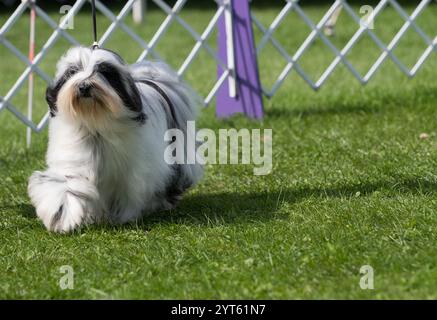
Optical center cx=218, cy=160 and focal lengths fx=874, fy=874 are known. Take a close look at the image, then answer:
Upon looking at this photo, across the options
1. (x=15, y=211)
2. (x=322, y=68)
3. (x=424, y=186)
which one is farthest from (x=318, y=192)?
(x=322, y=68)

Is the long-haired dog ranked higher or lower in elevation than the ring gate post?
lower

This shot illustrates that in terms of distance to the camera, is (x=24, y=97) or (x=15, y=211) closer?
(x=15, y=211)

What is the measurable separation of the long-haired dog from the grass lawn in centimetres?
15

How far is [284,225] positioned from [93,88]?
4.16ft

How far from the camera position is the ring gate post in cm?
781

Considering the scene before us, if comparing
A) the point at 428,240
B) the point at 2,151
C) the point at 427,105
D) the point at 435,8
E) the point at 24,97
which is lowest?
the point at 428,240

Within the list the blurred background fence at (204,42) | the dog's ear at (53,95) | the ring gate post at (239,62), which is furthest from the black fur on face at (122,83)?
the ring gate post at (239,62)

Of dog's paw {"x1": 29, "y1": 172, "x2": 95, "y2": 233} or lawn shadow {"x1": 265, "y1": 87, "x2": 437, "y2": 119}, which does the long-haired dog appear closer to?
dog's paw {"x1": 29, "y1": 172, "x2": 95, "y2": 233}

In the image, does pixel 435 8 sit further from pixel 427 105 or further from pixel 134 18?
pixel 427 105

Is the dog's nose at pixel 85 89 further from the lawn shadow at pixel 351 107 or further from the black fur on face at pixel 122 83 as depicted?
the lawn shadow at pixel 351 107

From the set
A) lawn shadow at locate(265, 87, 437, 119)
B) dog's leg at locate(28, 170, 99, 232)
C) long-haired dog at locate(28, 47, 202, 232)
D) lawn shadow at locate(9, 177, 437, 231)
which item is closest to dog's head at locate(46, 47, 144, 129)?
long-haired dog at locate(28, 47, 202, 232)

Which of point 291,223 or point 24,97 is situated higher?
point 24,97

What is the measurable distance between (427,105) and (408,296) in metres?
4.69

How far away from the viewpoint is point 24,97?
10492mm
